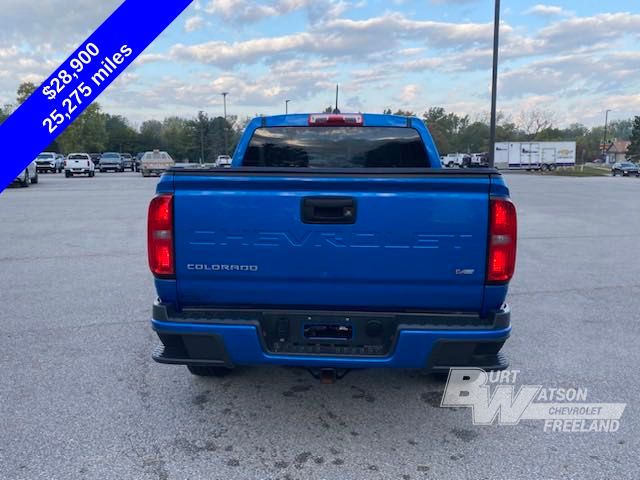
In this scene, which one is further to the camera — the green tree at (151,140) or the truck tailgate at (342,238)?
the green tree at (151,140)

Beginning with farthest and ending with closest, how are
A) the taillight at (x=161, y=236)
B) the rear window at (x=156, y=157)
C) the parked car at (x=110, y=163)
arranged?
the parked car at (x=110, y=163), the rear window at (x=156, y=157), the taillight at (x=161, y=236)

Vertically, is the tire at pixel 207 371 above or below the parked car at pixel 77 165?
below

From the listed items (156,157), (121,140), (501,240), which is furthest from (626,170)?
(121,140)

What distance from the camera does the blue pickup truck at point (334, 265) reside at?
291 centimetres

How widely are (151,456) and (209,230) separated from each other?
4.51 ft

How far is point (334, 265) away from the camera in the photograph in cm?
299

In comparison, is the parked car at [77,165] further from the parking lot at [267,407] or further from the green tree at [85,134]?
the green tree at [85,134]

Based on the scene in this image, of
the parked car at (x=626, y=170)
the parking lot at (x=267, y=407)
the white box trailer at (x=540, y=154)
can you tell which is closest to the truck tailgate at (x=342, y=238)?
the parking lot at (x=267, y=407)

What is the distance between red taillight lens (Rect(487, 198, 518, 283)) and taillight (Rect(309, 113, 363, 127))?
187cm

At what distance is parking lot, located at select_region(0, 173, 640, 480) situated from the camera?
119 inches

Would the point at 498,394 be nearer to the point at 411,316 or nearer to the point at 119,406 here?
the point at 411,316

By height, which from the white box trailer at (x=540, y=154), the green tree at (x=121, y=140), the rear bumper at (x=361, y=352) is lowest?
the rear bumper at (x=361, y=352)

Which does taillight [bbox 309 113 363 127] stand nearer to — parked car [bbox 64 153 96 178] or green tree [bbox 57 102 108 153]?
parked car [bbox 64 153 96 178]

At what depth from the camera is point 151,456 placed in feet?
10.2
